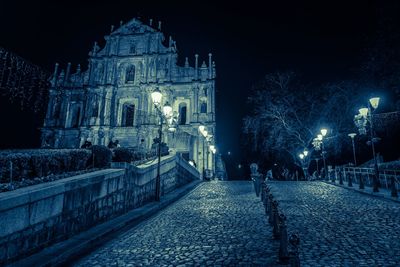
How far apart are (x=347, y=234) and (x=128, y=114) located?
33.0 meters

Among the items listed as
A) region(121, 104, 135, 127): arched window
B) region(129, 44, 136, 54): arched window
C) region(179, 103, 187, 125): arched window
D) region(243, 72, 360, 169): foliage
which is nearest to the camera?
region(243, 72, 360, 169): foliage

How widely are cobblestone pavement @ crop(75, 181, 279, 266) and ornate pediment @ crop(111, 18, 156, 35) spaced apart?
35.4 m

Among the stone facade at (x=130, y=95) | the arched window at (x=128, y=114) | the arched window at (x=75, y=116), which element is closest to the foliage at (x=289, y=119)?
the stone facade at (x=130, y=95)

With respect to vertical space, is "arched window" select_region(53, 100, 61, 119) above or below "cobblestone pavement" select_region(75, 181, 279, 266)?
above

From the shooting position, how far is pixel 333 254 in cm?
386

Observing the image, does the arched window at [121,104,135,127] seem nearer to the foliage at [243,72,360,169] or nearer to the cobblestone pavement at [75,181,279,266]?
the foliage at [243,72,360,169]

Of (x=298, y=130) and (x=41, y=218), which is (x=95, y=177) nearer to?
(x=41, y=218)

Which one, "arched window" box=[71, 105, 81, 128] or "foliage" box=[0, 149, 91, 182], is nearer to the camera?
"foliage" box=[0, 149, 91, 182]

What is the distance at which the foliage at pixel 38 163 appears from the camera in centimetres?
487

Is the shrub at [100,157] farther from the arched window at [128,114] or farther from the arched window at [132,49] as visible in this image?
the arched window at [132,49]

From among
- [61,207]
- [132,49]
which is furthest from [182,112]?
[61,207]

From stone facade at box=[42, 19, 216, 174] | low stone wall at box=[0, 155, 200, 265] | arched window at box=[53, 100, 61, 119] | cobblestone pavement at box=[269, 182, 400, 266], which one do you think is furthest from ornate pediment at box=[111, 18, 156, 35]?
cobblestone pavement at box=[269, 182, 400, 266]

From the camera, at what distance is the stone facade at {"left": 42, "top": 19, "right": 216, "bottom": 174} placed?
104ft

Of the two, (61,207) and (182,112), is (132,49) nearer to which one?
(182,112)
